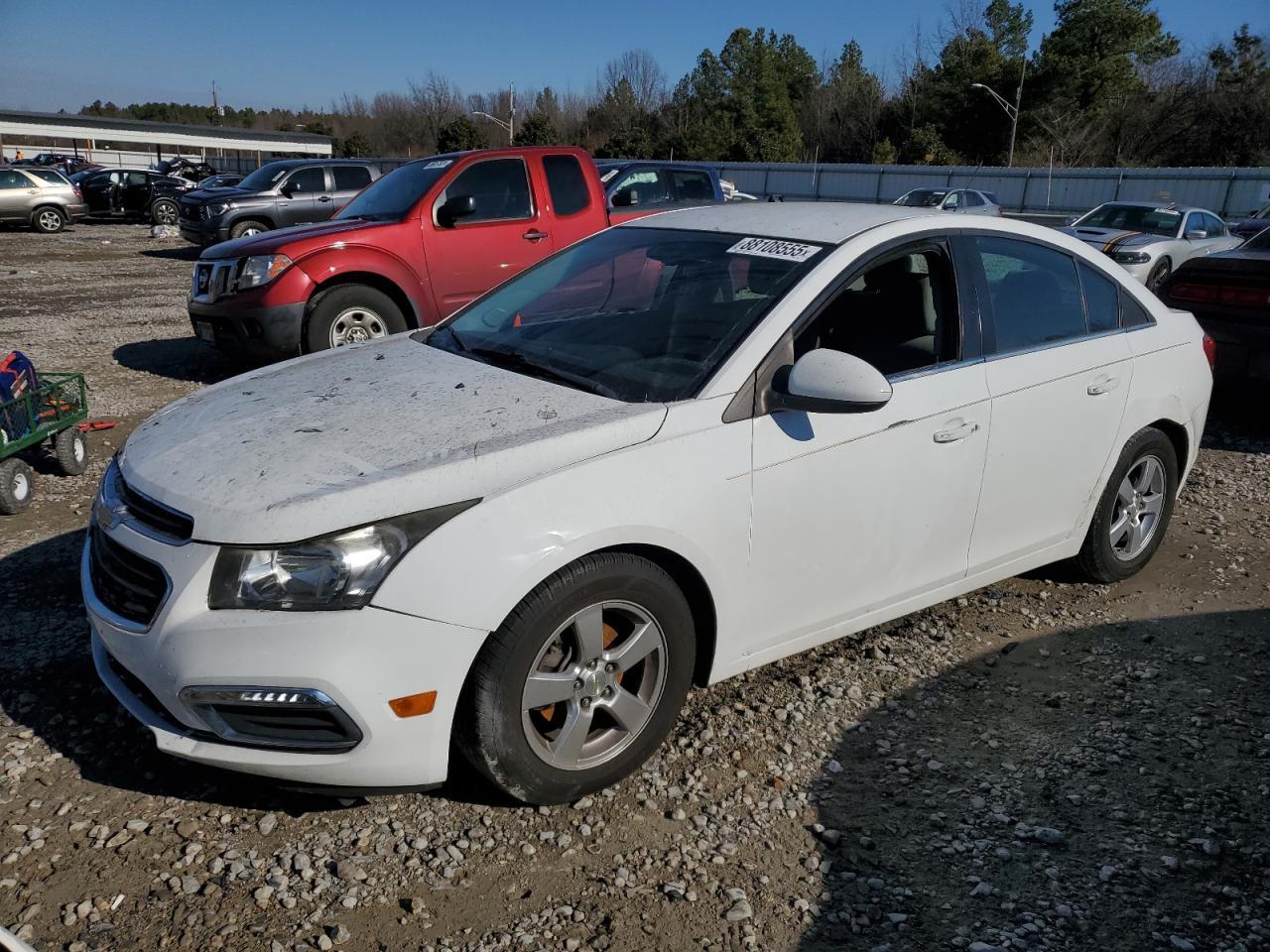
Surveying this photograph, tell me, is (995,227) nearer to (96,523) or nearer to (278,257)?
(96,523)

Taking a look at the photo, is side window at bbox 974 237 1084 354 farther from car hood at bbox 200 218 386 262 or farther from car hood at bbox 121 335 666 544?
car hood at bbox 200 218 386 262

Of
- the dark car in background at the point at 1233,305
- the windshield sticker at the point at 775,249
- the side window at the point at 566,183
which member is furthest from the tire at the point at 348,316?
the dark car in background at the point at 1233,305

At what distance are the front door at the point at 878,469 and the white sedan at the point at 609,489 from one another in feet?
0.04

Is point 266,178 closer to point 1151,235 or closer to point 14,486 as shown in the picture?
point 14,486

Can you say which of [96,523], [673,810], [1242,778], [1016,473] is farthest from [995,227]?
[96,523]

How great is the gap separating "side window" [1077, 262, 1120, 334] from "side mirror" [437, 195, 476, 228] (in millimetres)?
5041

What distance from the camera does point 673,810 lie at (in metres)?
2.92

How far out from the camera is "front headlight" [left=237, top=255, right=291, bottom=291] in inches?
303

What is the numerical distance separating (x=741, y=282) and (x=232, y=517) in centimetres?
186

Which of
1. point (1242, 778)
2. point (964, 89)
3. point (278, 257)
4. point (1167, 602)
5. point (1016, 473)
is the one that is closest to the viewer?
point (1242, 778)

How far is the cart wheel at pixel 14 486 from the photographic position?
5.08 metres

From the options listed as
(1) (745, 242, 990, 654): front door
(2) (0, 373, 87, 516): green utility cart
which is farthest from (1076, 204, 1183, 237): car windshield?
(2) (0, 373, 87, 516): green utility cart

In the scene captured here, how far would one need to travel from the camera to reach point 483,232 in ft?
27.4

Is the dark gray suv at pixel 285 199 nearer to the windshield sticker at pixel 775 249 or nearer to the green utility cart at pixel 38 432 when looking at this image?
the green utility cart at pixel 38 432
